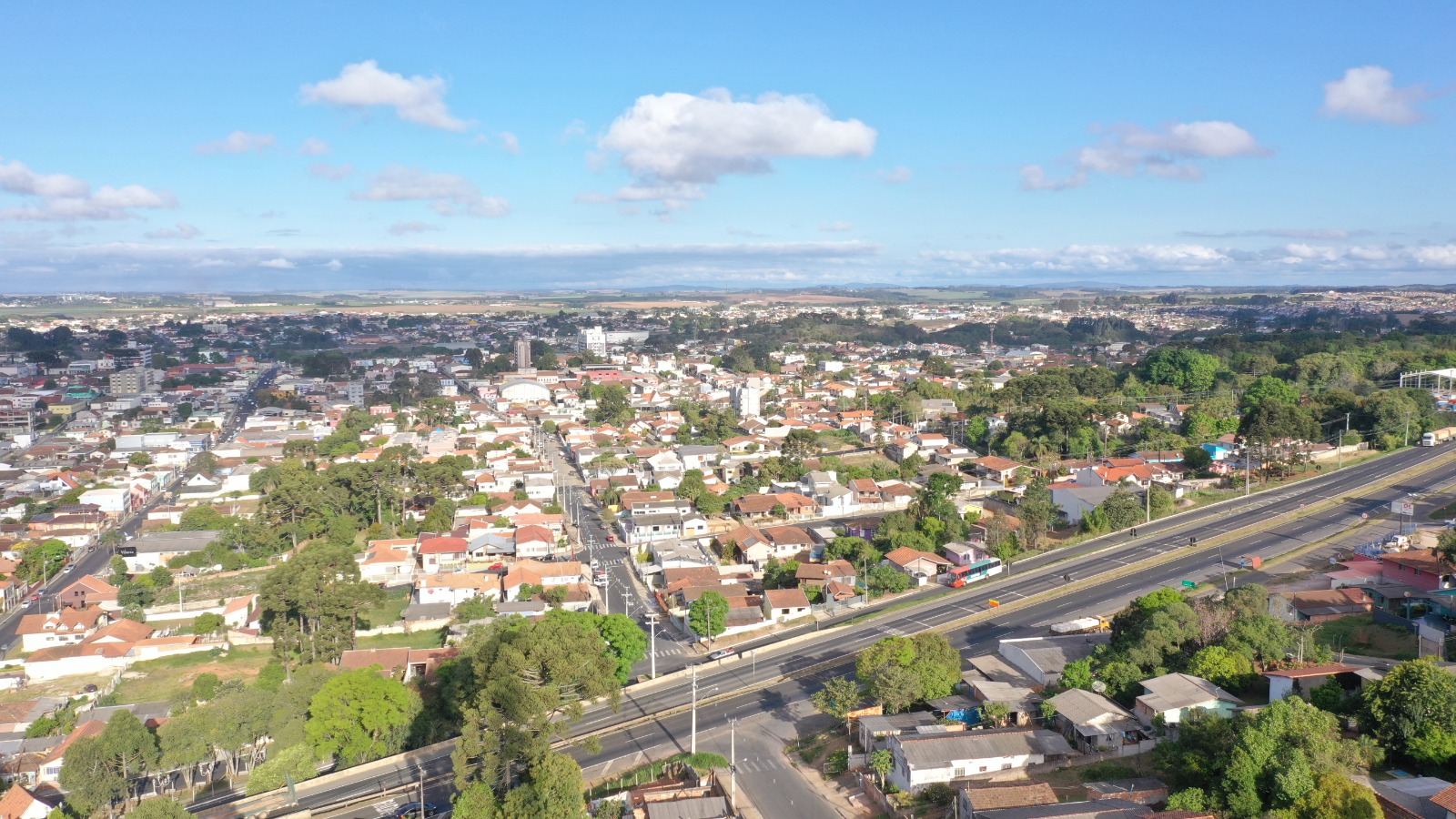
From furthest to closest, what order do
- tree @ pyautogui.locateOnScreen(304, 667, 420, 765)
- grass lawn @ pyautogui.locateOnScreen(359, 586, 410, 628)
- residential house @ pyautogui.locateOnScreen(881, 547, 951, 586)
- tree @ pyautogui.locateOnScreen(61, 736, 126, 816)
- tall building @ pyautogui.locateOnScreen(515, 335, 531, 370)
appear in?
tall building @ pyautogui.locateOnScreen(515, 335, 531, 370) < residential house @ pyautogui.locateOnScreen(881, 547, 951, 586) < grass lawn @ pyautogui.locateOnScreen(359, 586, 410, 628) < tree @ pyautogui.locateOnScreen(304, 667, 420, 765) < tree @ pyautogui.locateOnScreen(61, 736, 126, 816)

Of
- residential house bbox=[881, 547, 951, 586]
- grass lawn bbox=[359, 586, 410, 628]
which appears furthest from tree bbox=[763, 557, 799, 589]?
grass lawn bbox=[359, 586, 410, 628]

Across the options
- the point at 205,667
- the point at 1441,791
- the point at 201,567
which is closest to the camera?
the point at 1441,791

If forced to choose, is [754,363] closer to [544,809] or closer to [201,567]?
[201,567]

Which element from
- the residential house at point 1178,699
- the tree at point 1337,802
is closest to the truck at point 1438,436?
the residential house at point 1178,699

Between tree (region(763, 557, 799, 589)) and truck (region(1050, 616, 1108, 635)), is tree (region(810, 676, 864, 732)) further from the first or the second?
tree (region(763, 557, 799, 589))

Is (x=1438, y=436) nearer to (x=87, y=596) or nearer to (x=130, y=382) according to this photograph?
(x=87, y=596)

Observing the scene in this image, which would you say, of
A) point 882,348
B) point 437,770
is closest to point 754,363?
point 882,348
